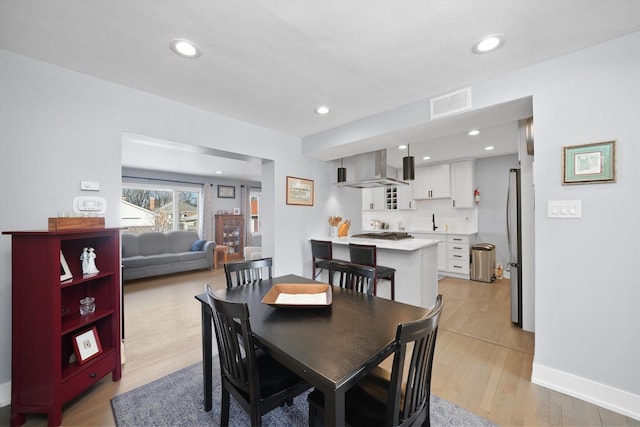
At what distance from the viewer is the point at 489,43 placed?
68.1 inches

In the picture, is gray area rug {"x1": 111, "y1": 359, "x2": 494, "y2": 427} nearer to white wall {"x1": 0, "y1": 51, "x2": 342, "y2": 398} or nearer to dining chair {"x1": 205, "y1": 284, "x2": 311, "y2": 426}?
dining chair {"x1": 205, "y1": 284, "x2": 311, "y2": 426}

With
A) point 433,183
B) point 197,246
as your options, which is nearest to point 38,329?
point 197,246

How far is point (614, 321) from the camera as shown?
169cm

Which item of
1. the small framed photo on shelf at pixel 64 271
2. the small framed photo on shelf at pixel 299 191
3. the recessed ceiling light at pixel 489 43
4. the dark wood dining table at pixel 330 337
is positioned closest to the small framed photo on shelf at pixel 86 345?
the small framed photo on shelf at pixel 64 271

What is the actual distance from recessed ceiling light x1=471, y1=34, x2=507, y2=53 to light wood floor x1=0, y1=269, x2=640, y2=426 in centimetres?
239

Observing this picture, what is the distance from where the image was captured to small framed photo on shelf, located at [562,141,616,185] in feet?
5.57

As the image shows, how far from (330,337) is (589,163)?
207 centimetres

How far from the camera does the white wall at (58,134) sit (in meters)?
1.79

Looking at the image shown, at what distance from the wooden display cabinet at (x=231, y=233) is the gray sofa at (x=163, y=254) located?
804 millimetres

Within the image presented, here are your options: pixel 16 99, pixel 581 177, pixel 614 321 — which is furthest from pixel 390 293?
pixel 16 99

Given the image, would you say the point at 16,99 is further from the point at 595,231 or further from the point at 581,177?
the point at 595,231

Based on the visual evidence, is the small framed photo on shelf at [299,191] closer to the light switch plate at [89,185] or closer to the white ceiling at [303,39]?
the white ceiling at [303,39]

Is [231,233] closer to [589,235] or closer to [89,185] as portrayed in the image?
[89,185]

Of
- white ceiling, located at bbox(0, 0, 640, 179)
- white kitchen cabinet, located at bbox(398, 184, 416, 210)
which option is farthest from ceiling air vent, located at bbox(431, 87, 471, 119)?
white kitchen cabinet, located at bbox(398, 184, 416, 210)
